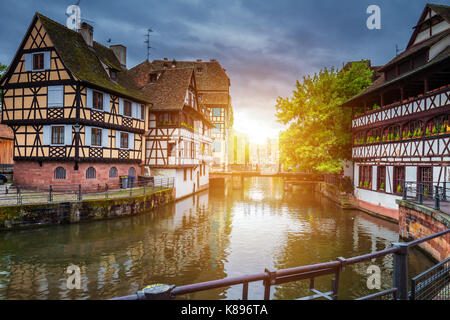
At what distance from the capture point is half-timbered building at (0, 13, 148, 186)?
2294 cm

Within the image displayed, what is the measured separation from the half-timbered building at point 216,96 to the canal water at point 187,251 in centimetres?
3982

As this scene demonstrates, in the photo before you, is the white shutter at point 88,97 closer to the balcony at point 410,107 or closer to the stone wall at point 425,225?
the stone wall at point 425,225

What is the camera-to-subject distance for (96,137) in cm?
2461

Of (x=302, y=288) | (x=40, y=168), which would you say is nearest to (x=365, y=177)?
(x=302, y=288)

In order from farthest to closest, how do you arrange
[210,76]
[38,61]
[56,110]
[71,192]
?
[210,76] < [38,61] < [56,110] < [71,192]

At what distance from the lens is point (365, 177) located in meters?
26.6

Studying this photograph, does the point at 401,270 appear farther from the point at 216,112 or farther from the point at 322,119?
the point at 216,112

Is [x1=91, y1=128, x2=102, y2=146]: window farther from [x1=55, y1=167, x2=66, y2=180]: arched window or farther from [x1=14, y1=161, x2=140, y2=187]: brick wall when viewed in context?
[x1=55, y1=167, x2=66, y2=180]: arched window

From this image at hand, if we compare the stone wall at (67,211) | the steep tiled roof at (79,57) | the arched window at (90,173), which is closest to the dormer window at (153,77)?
the steep tiled roof at (79,57)

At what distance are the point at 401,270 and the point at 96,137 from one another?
962 inches

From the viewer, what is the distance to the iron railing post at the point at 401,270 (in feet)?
13.9

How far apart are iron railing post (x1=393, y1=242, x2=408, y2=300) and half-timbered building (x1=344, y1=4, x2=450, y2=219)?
1506cm

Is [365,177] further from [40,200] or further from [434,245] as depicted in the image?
[40,200]

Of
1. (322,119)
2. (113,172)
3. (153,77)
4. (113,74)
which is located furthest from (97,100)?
(322,119)
